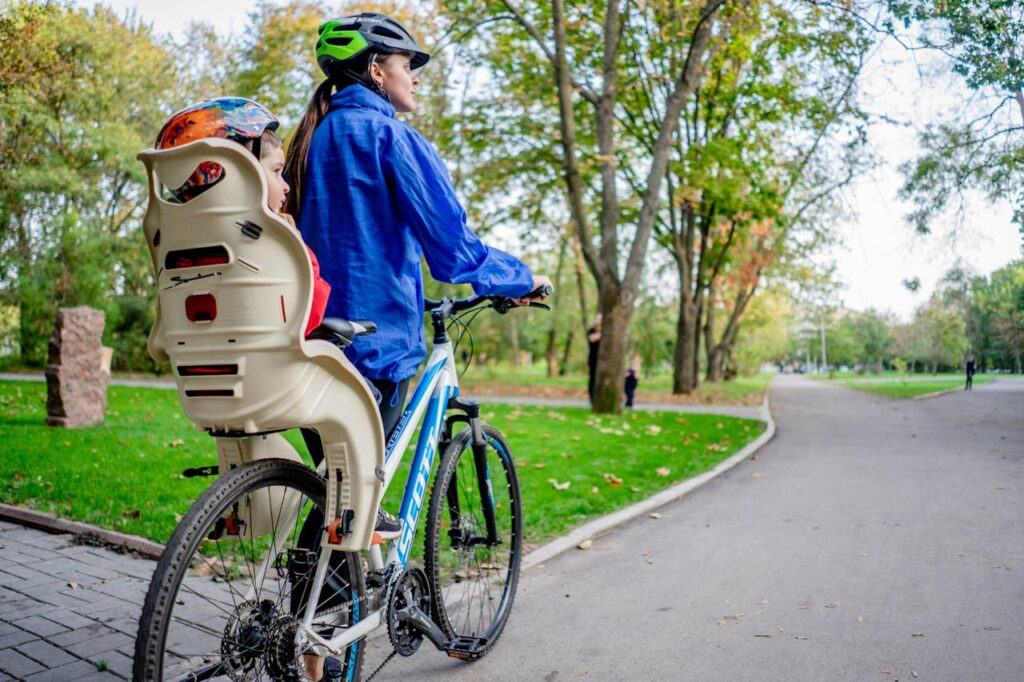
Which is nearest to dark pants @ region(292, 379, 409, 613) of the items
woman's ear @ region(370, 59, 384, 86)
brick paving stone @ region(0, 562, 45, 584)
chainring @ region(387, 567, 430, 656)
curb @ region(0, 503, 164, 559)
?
chainring @ region(387, 567, 430, 656)

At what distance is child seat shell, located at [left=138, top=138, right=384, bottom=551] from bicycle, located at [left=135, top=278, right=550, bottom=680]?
0.64 ft

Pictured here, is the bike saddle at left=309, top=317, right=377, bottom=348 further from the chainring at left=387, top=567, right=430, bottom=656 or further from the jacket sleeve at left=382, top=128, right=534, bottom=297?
the chainring at left=387, top=567, right=430, bottom=656

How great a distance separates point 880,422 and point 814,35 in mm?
7012

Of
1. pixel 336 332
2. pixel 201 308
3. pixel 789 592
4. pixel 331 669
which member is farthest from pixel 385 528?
pixel 789 592

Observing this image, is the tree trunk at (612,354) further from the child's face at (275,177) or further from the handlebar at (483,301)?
the child's face at (275,177)

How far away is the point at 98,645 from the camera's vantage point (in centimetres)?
318

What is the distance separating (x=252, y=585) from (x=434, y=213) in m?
1.23

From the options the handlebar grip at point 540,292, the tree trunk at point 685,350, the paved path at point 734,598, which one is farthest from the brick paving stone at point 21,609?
the tree trunk at point 685,350

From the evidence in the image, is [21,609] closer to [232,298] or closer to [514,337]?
[232,298]

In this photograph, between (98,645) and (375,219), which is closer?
(375,219)

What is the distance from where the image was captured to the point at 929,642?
339 centimetres

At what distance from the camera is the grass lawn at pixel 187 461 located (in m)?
5.57

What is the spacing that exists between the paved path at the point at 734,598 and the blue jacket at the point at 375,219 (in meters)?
1.46

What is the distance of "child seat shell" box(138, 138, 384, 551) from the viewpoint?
1.95 metres
